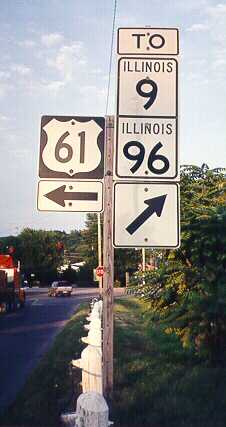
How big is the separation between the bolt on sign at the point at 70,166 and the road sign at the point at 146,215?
0.67 metres

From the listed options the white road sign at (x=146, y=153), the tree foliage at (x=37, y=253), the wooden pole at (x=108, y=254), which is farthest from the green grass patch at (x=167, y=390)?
the tree foliage at (x=37, y=253)

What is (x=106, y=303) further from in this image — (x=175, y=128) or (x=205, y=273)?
(x=205, y=273)

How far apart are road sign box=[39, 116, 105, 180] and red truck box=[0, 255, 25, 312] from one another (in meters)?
29.1

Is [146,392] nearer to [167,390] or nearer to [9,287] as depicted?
[167,390]

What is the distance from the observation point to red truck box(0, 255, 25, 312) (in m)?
34.4

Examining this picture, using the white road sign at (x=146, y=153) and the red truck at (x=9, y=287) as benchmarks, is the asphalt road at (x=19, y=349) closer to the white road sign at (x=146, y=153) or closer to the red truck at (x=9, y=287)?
the white road sign at (x=146, y=153)

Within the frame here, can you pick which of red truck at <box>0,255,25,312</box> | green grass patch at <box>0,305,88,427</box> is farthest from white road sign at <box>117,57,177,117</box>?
red truck at <box>0,255,25,312</box>

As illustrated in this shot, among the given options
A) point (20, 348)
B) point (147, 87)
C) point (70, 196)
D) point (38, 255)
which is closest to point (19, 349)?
point (20, 348)

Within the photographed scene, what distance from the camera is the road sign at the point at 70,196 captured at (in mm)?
4996

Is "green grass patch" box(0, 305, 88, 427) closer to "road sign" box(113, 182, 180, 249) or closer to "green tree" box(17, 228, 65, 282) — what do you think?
"road sign" box(113, 182, 180, 249)

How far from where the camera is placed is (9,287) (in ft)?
120

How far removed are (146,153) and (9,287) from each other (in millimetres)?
33022

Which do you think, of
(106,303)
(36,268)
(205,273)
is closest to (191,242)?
(205,273)

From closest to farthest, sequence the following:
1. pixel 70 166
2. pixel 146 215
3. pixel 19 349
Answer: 1. pixel 146 215
2. pixel 70 166
3. pixel 19 349
